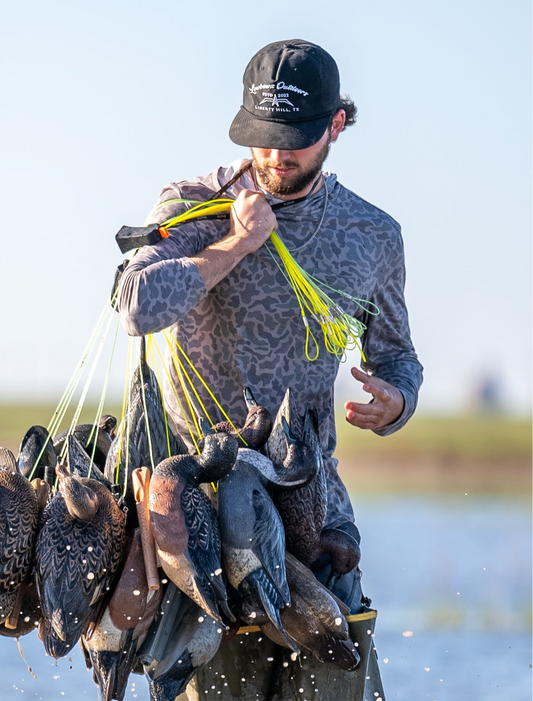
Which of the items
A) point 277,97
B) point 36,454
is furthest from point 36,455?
point 277,97

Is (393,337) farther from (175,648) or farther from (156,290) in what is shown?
(175,648)

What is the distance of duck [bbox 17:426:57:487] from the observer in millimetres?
3449

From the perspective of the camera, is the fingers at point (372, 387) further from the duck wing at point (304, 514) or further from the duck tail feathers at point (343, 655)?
the duck tail feathers at point (343, 655)

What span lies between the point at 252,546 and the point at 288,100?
1323 millimetres

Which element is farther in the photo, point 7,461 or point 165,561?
point 7,461

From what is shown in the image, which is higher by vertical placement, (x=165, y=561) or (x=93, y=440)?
(x=93, y=440)

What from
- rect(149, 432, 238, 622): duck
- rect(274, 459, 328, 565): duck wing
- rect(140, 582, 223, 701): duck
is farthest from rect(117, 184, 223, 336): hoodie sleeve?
rect(140, 582, 223, 701): duck

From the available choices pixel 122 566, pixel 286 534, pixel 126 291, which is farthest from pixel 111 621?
pixel 126 291

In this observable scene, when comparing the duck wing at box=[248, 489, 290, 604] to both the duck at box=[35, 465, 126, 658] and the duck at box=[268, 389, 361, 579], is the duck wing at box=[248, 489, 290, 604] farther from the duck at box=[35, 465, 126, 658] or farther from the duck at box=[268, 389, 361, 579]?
the duck at box=[35, 465, 126, 658]

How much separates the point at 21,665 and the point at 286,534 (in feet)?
18.2

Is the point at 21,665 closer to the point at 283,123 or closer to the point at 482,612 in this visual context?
the point at 482,612

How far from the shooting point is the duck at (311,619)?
3.21 metres

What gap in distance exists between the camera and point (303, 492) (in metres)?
3.29

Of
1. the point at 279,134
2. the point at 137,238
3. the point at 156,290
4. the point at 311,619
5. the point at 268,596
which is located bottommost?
the point at 311,619
